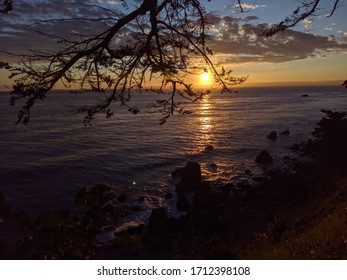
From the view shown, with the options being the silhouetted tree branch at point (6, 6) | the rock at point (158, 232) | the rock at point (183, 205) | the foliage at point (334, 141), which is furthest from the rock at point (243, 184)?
the silhouetted tree branch at point (6, 6)

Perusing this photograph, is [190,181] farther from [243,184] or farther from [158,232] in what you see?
[158,232]

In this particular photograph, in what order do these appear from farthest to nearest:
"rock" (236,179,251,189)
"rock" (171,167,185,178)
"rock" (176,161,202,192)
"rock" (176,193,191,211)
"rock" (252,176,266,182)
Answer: "rock" (171,167,185,178) → "rock" (252,176,266,182) → "rock" (236,179,251,189) → "rock" (176,161,202,192) → "rock" (176,193,191,211)

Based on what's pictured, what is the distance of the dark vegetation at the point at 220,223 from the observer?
3.65m

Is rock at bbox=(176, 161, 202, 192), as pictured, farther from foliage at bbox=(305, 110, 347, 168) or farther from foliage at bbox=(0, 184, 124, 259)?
foliage at bbox=(0, 184, 124, 259)

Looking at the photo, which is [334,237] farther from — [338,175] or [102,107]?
[338,175]

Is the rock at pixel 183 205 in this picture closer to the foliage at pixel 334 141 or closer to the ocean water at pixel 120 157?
the ocean water at pixel 120 157

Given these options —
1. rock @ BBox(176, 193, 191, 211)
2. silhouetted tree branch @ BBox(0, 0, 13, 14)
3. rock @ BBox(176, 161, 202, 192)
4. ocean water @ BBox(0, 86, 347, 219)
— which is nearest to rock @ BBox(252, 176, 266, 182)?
ocean water @ BBox(0, 86, 347, 219)

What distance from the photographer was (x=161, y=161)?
117ft

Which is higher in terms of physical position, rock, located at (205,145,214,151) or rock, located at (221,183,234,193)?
rock, located at (205,145,214,151)

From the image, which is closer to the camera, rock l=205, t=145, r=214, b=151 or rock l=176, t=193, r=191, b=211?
rock l=176, t=193, r=191, b=211

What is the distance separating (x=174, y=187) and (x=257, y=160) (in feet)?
39.7

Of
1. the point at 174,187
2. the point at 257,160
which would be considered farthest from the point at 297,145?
the point at 174,187

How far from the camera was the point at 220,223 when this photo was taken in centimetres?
1986

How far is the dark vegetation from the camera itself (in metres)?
3.65
